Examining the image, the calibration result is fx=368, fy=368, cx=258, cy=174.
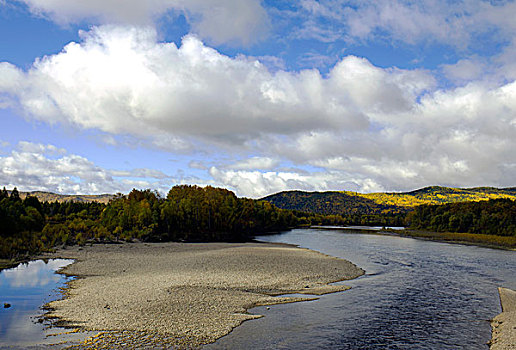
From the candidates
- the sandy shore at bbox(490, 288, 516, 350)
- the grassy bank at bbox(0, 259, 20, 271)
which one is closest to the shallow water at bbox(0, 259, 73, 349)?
the grassy bank at bbox(0, 259, 20, 271)

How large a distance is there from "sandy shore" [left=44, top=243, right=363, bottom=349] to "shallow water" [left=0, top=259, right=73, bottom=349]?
4.42 ft

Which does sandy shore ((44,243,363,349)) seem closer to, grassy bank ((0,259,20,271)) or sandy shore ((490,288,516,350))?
grassy bank ((0,259,20,271))

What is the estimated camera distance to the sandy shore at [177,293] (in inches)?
777

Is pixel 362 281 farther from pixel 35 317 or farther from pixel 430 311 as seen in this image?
pixel 35 317

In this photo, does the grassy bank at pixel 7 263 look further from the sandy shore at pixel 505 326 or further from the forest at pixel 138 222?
the sandy shore at pixel 505 326

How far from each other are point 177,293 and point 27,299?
11.1 metres

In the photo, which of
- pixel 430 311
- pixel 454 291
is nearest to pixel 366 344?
pixel 430 311

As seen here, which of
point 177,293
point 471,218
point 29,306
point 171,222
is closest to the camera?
point 29,306

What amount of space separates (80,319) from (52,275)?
20097 mm

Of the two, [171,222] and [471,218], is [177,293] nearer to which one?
[171,222]

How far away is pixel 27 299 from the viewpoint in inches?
1084

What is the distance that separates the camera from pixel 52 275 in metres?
38.2

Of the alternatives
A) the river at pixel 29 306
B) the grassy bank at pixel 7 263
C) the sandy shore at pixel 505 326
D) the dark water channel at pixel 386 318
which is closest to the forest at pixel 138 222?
the grassy bank at pixel 7 263

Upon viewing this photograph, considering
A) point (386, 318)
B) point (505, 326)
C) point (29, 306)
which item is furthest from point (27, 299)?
point (505, 326)
